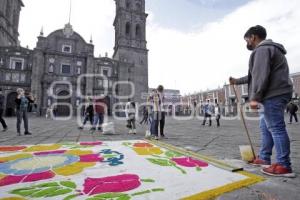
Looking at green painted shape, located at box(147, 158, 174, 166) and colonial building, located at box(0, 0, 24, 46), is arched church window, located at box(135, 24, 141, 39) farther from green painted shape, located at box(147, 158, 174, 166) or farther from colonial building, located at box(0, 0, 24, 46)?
green painted shape, located at box(147, 158, 174, 166)

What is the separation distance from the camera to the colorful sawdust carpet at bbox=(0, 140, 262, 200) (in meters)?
1.51

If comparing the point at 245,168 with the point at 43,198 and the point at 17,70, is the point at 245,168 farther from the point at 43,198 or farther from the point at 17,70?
the point at 17,70

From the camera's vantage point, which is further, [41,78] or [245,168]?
[41,78]

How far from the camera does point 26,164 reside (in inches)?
95.0

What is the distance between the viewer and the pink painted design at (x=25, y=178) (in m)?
1.80

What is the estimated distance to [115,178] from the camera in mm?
1868

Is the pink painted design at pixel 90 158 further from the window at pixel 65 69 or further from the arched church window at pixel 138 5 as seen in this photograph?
the arched church window at pixel 138 5

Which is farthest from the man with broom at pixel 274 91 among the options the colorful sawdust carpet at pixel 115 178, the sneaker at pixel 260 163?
the colorful sawdust carpet at pixel 115 178

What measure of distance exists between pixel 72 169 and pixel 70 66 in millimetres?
33897

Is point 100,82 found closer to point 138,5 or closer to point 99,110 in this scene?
point 138,5

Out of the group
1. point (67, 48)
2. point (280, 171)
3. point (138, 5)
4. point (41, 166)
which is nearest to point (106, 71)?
point (67, 48)

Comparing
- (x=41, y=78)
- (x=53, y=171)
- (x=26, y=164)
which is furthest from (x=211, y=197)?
(x=41, y=78)

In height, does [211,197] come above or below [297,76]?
below

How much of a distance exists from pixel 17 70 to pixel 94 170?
35.6 meters
